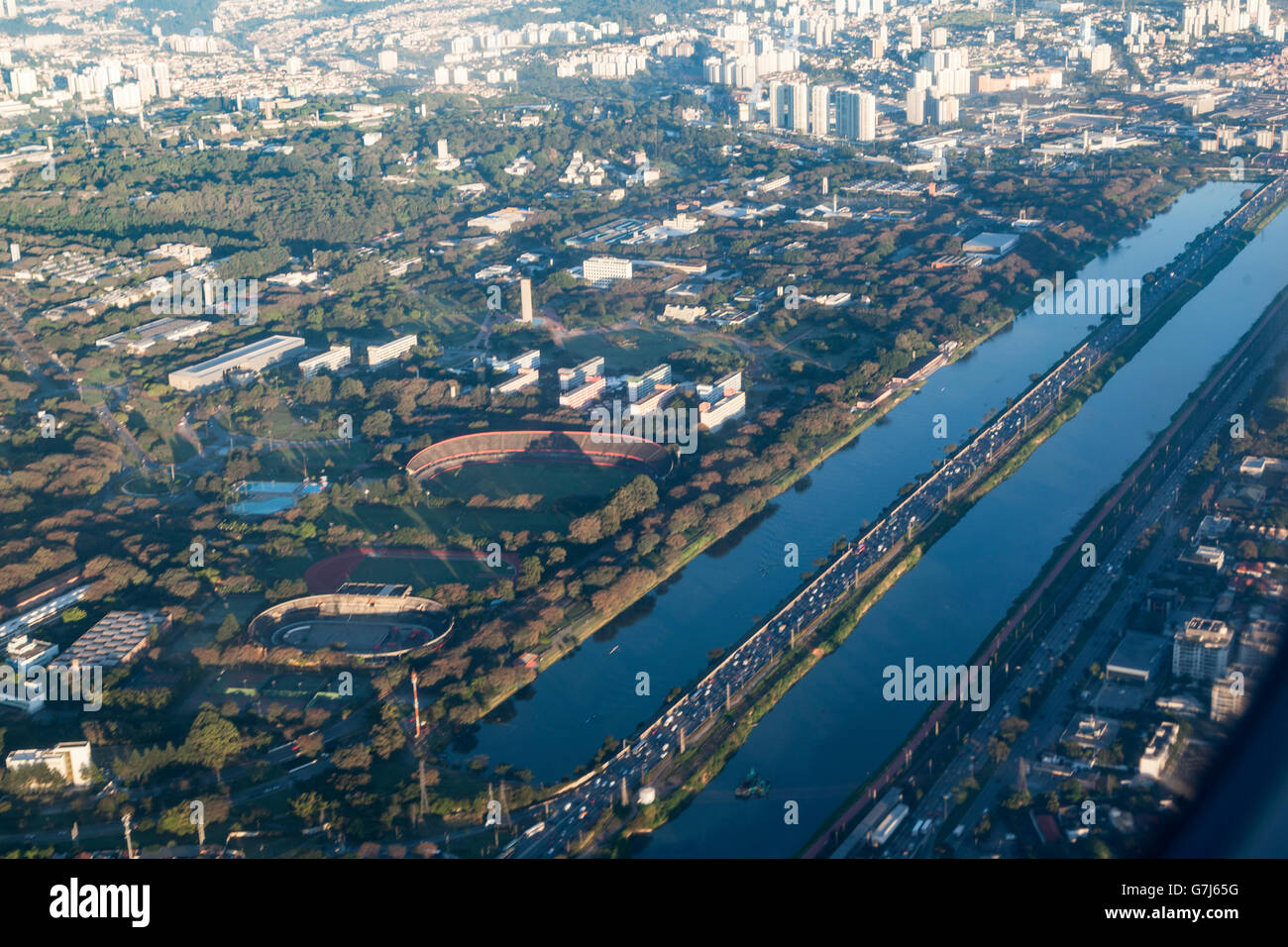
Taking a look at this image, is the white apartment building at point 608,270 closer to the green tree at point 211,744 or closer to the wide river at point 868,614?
the wide river at point 868,614

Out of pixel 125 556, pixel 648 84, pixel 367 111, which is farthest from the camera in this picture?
pixel 648 84

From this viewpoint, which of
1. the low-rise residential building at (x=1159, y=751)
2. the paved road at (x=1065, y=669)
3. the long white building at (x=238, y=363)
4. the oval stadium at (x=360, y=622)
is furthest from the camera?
the long white building at (x=238, y=363)

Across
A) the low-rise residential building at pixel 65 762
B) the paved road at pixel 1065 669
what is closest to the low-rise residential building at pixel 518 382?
the paved road at pixel 1065 669

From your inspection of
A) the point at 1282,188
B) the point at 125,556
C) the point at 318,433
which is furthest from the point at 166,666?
the point at 1282,188

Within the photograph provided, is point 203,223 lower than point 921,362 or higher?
higher

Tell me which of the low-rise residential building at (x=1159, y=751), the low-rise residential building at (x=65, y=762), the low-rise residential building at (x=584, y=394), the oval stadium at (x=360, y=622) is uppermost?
the low-rise residential building at (x=584, y=394)

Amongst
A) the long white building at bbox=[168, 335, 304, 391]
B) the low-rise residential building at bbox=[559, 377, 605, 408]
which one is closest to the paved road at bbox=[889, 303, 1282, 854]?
the low-rise residential building at bbox=[559, 377, 605, 408]

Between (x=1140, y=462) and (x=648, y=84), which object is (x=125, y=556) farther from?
(x=648, y=84)
